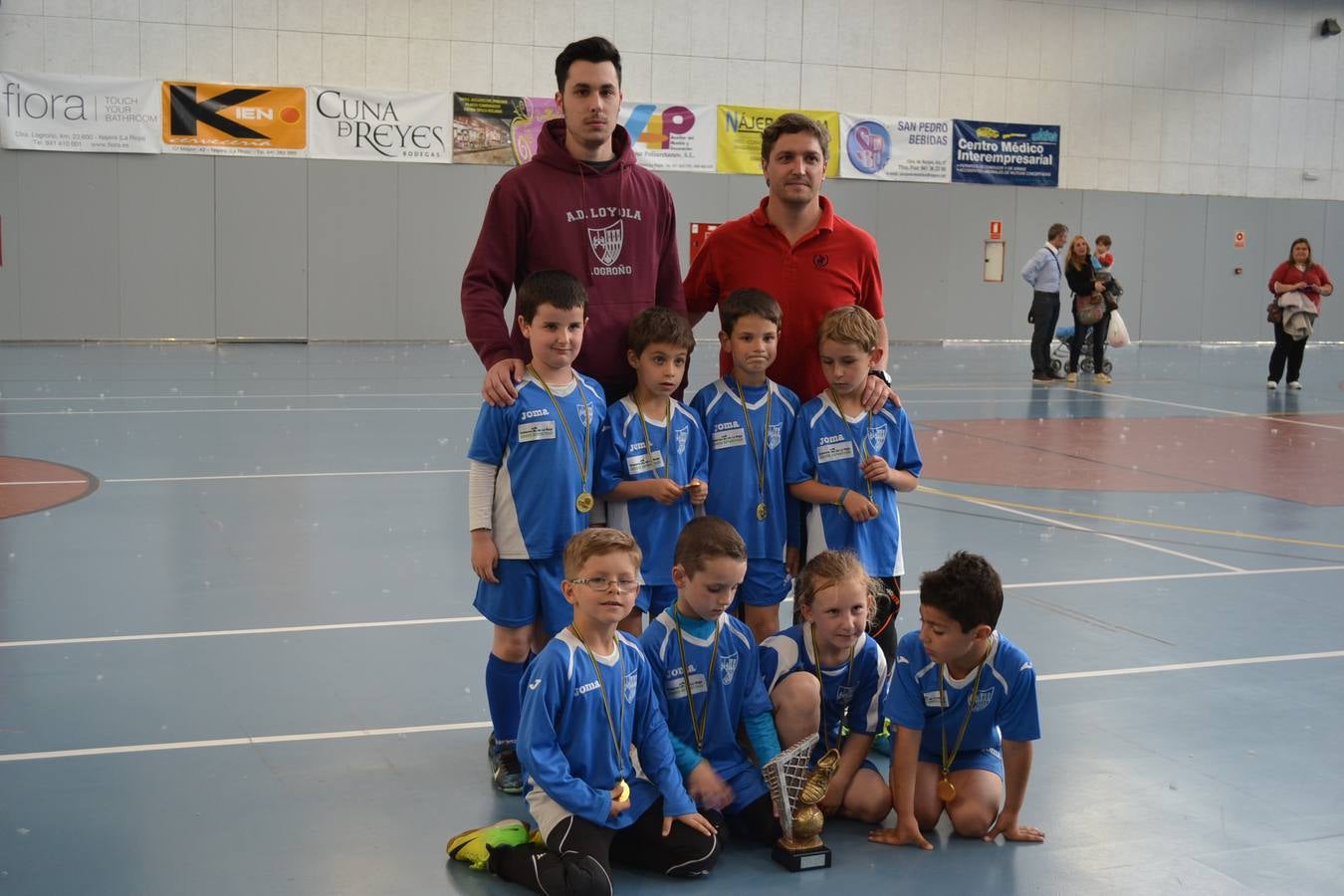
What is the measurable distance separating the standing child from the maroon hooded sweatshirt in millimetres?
1045

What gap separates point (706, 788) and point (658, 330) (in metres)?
1.43

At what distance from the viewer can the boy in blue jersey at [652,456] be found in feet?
14.5

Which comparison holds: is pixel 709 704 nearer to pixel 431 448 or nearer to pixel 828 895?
pixel 828 895

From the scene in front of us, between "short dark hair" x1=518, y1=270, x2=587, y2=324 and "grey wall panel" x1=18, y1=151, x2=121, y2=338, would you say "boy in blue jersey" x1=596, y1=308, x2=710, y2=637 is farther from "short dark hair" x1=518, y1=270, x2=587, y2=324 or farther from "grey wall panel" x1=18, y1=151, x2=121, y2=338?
"grey wall panel" x1=18, y1=151, x2=121, y2=338

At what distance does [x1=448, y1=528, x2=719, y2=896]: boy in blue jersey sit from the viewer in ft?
12.0

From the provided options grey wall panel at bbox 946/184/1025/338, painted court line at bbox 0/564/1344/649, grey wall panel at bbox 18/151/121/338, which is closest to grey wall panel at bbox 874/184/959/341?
grey wall panel at bbox 946/184/1025/338

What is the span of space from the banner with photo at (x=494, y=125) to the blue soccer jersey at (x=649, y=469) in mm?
17525

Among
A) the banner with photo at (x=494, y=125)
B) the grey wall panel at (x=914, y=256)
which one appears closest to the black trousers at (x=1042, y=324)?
the grey wall panel at (x=914, y=256)

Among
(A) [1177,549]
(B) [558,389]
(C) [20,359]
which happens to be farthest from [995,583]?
(C) [20,359]

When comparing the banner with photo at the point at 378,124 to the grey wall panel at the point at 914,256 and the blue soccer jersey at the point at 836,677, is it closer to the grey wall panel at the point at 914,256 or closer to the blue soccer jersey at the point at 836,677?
the grey wall panel at the point at 914,256

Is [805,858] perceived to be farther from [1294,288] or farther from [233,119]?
[233,119]

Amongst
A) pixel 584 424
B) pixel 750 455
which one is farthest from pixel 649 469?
pixel 750 455

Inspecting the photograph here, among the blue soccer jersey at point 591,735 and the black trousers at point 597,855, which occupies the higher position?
the blue soccer jersey at point 591,735

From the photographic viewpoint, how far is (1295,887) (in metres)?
3.64
